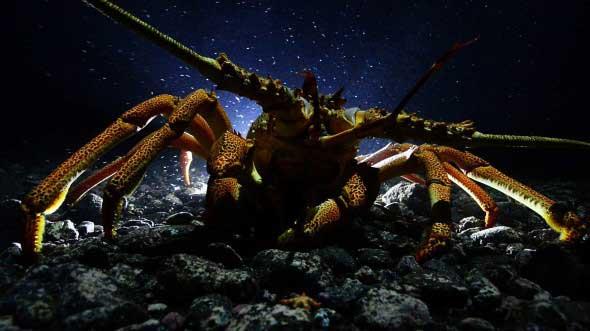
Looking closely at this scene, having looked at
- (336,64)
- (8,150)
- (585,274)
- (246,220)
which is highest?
(336,64)

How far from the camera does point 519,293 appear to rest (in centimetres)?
177

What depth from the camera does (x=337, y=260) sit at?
2062mm

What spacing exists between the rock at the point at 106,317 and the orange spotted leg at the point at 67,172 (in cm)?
116

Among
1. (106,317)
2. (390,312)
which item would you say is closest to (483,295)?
(390,312)

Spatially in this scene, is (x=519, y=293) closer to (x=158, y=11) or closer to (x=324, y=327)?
(x=324, y=327)

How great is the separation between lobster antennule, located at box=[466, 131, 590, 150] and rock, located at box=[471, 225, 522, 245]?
0.98m

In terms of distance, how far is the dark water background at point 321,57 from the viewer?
1119 cm

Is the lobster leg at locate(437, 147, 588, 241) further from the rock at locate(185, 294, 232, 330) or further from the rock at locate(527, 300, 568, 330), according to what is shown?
the rock at locate(185, 294, 232, 330)

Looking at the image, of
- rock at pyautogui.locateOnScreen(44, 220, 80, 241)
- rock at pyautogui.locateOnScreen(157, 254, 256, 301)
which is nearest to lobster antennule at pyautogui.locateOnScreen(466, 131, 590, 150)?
rock at pyautogui.locateOnScreen(157, 254, 256, 301)

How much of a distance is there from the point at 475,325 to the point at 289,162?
164 cm

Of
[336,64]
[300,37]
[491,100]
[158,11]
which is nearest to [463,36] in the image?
[491,100]

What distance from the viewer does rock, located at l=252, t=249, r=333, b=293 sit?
1729mm

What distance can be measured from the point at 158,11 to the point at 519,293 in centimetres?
1474

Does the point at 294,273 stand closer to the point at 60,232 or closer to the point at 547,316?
the point at 547,316
